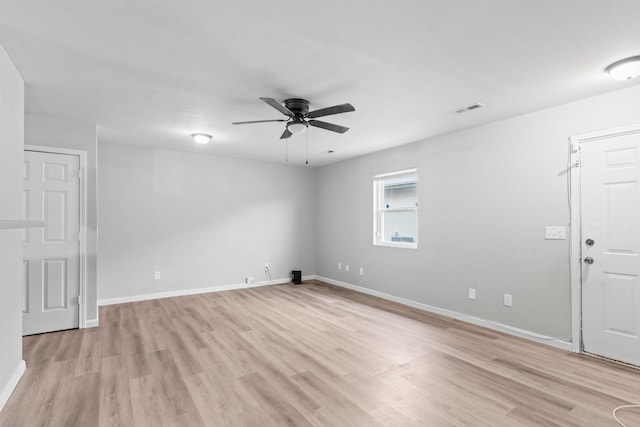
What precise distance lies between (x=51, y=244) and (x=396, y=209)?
15.7 feet

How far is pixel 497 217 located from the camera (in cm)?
383

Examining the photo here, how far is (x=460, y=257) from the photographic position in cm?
422

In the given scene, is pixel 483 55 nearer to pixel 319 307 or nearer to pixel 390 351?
pixel 390 351

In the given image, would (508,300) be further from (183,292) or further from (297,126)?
(183,292)

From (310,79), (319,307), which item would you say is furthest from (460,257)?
(310,79)

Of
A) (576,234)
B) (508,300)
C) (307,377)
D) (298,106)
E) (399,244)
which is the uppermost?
(298,106)

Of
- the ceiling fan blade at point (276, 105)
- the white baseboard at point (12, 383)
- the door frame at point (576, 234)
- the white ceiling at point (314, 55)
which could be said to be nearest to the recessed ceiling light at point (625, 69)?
the white ceiling at point (314, 55)

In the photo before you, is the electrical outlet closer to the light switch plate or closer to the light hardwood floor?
the light hardwood floor

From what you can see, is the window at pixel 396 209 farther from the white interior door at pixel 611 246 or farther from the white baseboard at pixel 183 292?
the white baseboard at pixel 183 292

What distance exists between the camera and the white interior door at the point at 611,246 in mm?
2846

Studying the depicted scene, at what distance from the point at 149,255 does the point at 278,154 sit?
110 inches

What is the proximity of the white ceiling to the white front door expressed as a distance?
659mm

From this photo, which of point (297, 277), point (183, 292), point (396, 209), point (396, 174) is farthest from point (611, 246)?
point (183, 292)

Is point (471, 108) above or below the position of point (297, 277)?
above
